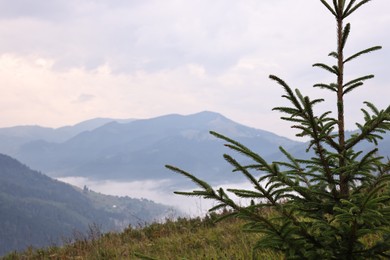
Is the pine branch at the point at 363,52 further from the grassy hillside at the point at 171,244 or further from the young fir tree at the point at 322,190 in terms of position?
the grassy hillside at the point at 171,244

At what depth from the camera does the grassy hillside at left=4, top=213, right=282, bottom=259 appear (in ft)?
22.2

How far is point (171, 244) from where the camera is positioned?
29.1 feet

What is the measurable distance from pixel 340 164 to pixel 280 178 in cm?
68

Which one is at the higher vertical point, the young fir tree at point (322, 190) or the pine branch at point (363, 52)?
the pine branch at point (363, 52)

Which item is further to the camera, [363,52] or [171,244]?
[171,244]

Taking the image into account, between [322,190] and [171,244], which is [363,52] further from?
[171,244]

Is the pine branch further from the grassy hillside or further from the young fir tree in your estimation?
the grassy hillside

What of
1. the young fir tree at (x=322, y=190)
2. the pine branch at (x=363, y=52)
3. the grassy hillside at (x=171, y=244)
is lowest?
the grassy hillside at (x=171, y=244)

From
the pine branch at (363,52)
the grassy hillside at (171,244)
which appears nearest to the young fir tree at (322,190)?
the pine branch at (363,52)

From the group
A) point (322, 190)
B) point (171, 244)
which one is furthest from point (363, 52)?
point (171, 244)

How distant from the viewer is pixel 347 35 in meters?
3.38

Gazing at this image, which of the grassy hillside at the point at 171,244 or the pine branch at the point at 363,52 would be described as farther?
the grassy hillside at the point at 171,244

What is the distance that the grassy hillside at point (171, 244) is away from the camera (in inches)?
267

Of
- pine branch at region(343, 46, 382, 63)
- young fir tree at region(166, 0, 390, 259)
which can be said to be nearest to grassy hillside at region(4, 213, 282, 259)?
young fir tree at region(166, 0, 390, 259)
